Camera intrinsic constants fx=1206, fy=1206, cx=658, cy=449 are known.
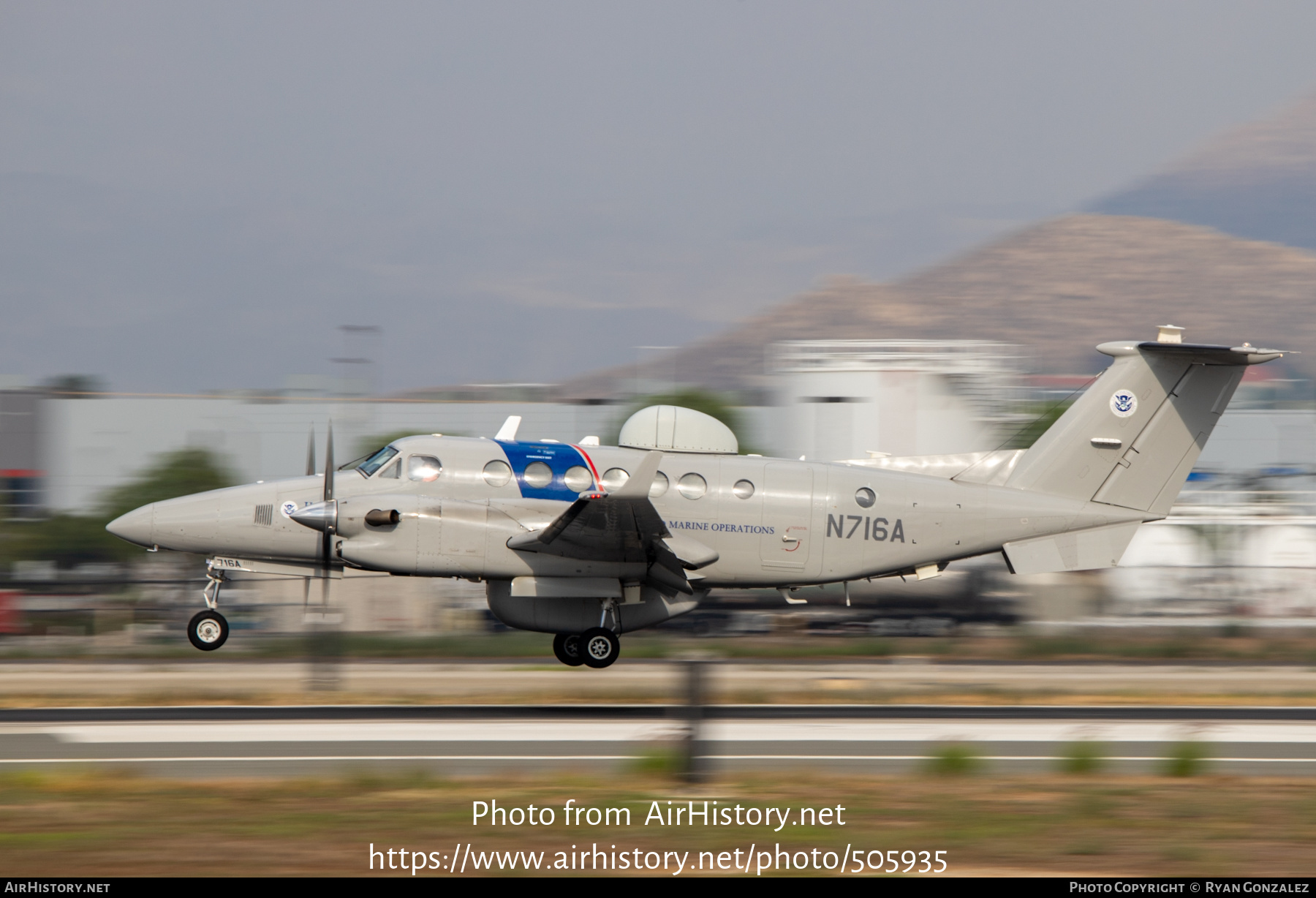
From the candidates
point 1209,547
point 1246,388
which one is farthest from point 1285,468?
point 1246,388

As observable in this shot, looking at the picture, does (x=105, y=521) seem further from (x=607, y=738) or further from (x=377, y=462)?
(x=607, y=738)

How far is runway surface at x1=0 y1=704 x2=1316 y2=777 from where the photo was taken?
522 inches

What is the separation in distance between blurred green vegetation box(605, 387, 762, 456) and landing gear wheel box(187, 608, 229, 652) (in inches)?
1103

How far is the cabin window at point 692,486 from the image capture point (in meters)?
18.8

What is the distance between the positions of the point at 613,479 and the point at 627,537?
1.10 m

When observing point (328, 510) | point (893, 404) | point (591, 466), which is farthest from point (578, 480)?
point (893, 404)

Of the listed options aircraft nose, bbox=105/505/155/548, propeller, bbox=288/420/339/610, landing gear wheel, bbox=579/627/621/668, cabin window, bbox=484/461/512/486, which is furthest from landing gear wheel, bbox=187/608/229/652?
landing gear wheel, bbox=579/627/621/668

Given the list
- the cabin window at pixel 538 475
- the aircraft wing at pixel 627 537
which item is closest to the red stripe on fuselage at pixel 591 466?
the aircraft wing at pixel 627 537

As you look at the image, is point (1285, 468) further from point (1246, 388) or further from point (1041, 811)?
point (1041, 811)

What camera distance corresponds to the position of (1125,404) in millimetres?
20141

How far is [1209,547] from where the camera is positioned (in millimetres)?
37562

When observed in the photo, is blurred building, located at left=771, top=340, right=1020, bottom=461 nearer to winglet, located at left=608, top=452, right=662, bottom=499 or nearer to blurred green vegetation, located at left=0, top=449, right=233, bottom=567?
blurred green vegetation, located at left=0, top=449, right=233, bottom=567

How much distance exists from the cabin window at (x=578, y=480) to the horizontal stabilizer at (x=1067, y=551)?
6898 mm

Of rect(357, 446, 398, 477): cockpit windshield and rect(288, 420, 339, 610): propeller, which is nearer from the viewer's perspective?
rect(288, 420, 339, 610): propeller
